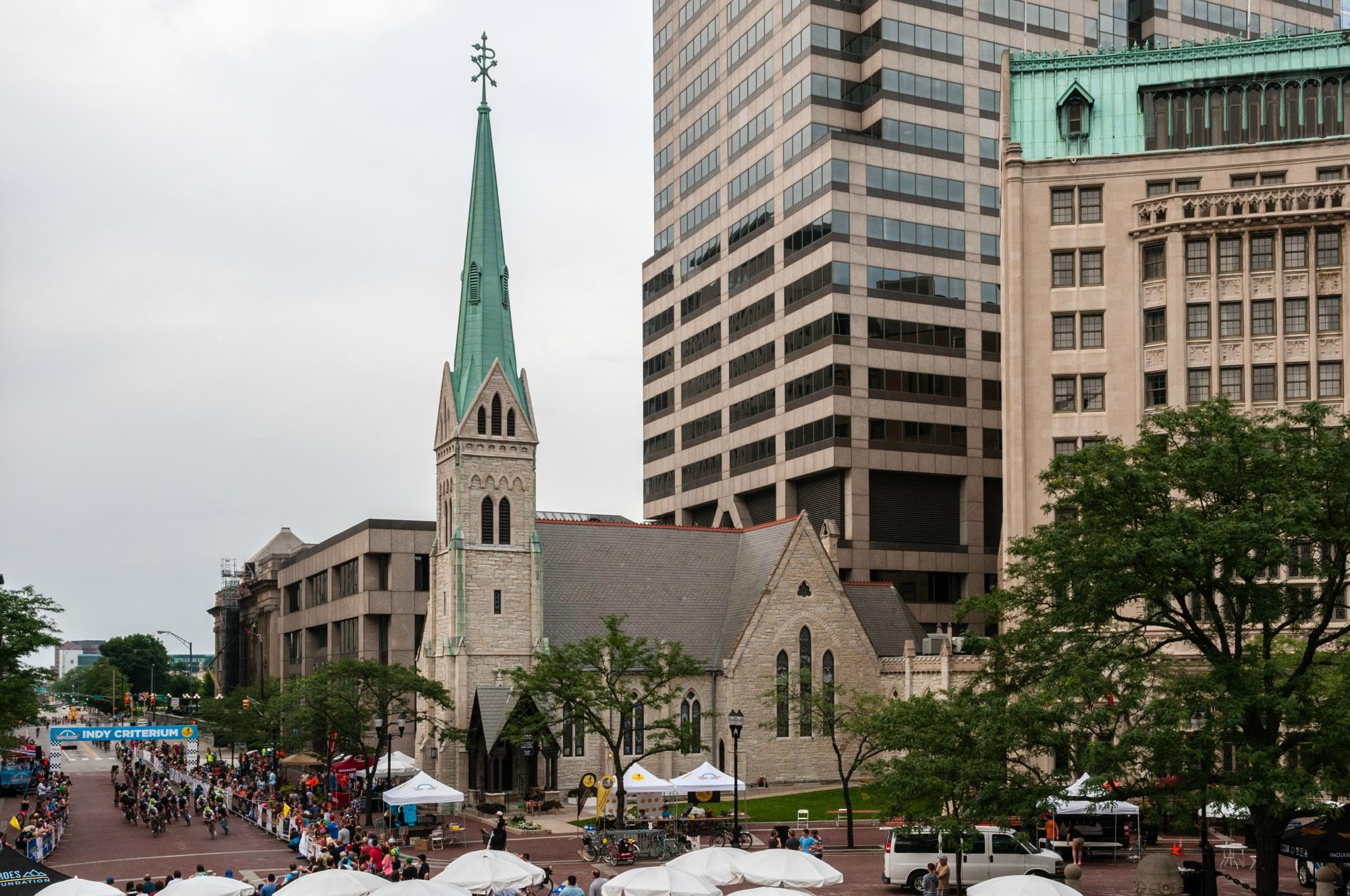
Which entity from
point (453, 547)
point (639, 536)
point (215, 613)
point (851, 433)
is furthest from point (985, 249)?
point (215, 613)

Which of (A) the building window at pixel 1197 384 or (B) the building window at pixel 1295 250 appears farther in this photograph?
(A) the building window at pixel 1197 384

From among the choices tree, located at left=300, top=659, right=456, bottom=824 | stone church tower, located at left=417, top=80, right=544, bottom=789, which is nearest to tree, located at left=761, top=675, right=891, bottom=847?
stone church tower, located at left=417, top=80, right=544, bottom=789

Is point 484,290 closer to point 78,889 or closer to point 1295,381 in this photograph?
point 1295,381

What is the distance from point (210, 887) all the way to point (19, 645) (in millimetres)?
31474

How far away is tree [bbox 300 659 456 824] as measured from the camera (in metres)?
65.9

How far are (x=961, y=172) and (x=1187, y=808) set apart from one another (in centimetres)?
Result: 6901

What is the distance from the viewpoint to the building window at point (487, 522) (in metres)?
72.7

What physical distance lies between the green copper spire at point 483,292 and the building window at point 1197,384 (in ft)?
108

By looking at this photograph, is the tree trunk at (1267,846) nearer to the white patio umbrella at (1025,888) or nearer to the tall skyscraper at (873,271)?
the white patio umbrella at (1025,888)

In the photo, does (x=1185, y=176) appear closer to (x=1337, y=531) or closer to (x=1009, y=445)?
(x=1009, y=445)

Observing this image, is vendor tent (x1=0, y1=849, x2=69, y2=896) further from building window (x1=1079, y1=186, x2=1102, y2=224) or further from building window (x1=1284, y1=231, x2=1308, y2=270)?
building window (x1=1284, y1=231, x2=1308, y2=270)

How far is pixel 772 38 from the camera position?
317 ft

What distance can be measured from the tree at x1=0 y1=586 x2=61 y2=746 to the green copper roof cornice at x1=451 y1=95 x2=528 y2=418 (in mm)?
23471

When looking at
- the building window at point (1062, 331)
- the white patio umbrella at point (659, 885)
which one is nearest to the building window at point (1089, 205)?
the building window at point (1062, 331)
